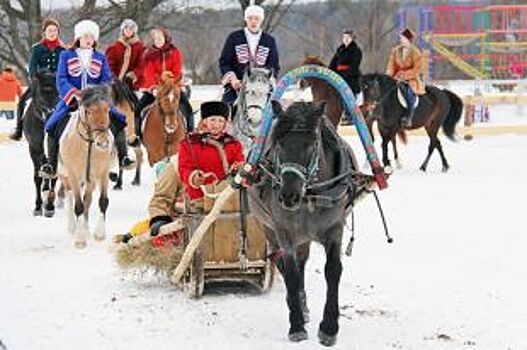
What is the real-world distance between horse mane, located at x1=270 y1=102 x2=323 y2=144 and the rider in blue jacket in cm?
446

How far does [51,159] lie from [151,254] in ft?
11.7

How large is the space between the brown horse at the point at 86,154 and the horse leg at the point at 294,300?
383 centimetres

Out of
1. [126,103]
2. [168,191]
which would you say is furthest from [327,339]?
[126,103]

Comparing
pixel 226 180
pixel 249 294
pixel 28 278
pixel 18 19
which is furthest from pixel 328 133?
pixel 18 19

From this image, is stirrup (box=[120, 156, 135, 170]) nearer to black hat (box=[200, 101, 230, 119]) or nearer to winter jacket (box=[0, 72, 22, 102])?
black hat (box=[200, 101, 230, 119])

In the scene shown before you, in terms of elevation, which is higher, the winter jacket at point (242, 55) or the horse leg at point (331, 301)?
the winter jacket at point (242, 55)

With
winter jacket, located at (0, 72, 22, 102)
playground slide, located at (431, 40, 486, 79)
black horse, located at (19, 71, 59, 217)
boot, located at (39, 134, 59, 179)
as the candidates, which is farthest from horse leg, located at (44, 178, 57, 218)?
playground slide, located at (431, 40, 486, 79)

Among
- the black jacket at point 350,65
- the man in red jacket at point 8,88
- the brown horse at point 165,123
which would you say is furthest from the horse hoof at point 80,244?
the man in red jacket at point 8,88

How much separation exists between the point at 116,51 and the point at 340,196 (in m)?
8.93

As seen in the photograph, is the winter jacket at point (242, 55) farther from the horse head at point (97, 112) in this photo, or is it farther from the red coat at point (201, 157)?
the red coat at point (201, 157)

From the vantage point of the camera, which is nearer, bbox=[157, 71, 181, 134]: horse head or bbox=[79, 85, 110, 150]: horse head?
bbox=[79, 85, 110, 150]: horse head

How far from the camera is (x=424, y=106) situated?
18109 millimetres

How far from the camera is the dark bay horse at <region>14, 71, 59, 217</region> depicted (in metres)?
12.2

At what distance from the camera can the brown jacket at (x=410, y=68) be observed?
17.8 meters
